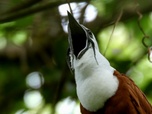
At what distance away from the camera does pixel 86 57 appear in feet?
5.32

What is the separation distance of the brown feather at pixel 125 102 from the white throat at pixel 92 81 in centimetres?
2

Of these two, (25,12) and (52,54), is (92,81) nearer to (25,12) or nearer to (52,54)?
(25,12)

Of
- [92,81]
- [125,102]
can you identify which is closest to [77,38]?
[92,81]

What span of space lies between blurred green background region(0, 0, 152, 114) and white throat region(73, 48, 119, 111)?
899 mm

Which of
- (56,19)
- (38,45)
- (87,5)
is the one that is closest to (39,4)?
(87,5)

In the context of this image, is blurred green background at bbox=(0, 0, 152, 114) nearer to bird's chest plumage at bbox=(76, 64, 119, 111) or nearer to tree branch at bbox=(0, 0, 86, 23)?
tree branch at bbox=(0, 0, 86, 23)

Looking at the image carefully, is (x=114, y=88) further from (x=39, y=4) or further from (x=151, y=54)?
(x=39, y=4)

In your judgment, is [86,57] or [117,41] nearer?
[86,57]

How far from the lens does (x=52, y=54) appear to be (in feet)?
9.56

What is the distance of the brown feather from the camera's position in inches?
64.7

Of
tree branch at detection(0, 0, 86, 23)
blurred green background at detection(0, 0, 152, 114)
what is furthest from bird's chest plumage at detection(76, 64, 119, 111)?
blurred green background at detection(0, 0, 152, 114)

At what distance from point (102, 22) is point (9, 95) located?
653 mm

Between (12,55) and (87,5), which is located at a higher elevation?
(87,5)

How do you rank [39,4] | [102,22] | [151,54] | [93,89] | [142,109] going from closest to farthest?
[93,89] → [142,109] → [151,54] → [39,4] → [102,22]
